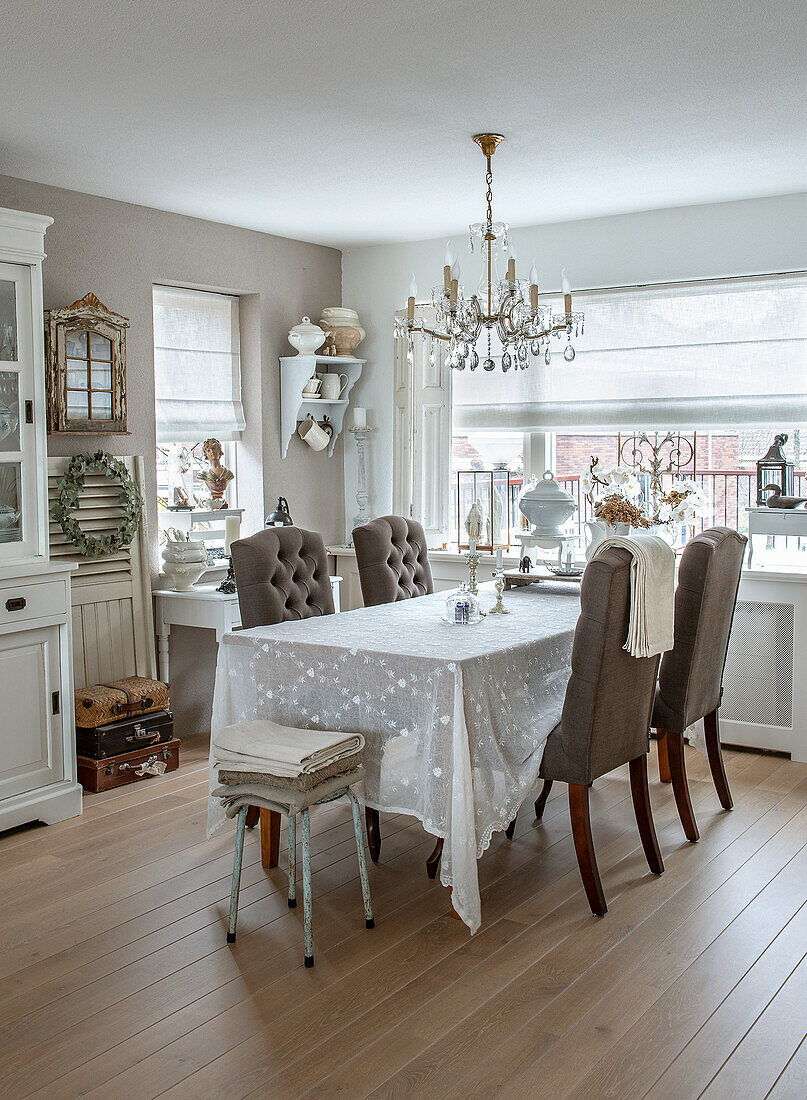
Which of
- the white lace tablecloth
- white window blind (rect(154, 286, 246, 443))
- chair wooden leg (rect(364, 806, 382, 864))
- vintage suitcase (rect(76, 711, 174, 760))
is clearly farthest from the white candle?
chair wooden leg (rect(364, 806, 382, 864))

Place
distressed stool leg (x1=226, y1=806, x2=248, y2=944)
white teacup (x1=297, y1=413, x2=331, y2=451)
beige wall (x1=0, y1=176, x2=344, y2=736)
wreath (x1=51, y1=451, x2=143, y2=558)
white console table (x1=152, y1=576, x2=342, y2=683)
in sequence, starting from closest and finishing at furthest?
distressed stool leg (x1=226, y1=806, x2=248, y2=944) → wreath (x1=51, y1=451, x2=143, y2=558) → beige wall (x1=0, y1=176, x2=344, y2=736) → white console table (x1=152, y1=576, x2=342, y2=683) → white teacup (x1=297, y1=413, x2=331, y2=451)

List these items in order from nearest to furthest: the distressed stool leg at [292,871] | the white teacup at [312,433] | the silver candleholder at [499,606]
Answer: the distressed stool leg at [292,871] < the silver candleholder at [499,606] < the white teacup at [312,433]

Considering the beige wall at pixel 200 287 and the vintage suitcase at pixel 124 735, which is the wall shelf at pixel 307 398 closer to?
the beige wall at pixel 200 287

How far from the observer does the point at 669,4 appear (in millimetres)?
2561

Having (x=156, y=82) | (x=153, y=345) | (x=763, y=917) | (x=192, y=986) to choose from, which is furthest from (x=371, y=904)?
(x=153, y=345)

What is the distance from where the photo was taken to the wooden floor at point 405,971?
2.22 m

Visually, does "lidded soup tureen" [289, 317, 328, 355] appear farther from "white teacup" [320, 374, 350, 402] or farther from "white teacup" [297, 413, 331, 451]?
"white teacup" [297, 413, 331, 451]

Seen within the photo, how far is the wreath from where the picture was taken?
429cm

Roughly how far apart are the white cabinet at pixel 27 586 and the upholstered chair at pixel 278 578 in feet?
2.36

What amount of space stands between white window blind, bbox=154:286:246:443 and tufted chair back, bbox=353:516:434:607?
132 cm

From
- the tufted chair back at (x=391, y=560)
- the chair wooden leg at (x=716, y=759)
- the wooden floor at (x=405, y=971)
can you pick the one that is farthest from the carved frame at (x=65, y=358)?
the chair wooden leg at (x=716, y=759)

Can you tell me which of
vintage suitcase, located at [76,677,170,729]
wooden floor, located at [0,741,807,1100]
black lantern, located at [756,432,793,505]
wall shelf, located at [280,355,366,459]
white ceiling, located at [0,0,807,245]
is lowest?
wooden floor, located at [0,741,807,1100]

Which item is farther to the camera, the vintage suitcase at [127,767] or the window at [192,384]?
the window at [192,384]

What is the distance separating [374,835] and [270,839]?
35 cm
